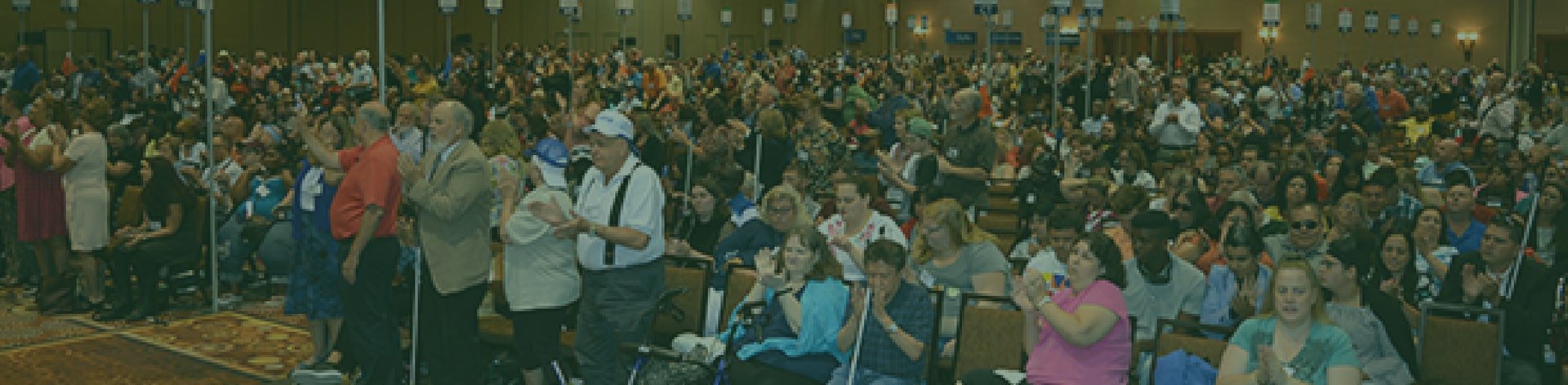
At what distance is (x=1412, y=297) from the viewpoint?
7.02 meters

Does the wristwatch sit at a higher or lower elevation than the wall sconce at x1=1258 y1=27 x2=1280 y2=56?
lower

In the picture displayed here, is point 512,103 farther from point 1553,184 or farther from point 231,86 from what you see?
point 231,86

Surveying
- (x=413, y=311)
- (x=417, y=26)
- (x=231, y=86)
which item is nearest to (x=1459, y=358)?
(x=413, y=311)

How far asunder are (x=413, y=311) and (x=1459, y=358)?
4528mm

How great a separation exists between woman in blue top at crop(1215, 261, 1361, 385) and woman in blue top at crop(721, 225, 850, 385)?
150 cm

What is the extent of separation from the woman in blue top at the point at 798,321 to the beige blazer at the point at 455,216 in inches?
54.0

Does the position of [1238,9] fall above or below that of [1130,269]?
above

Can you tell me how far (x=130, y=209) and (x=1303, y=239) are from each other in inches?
288

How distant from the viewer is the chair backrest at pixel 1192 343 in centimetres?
556

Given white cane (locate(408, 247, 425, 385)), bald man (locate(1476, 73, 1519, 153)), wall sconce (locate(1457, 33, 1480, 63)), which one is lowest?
white cane (locate(408, 247, 425, 385))

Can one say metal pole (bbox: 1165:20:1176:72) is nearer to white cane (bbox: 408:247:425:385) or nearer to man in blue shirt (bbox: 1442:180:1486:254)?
man in blue shirt (bbox: 1442:180:1486:254)

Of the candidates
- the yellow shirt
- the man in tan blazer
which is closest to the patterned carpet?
the man in tan blazer

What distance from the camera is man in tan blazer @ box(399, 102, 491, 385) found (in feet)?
20.9

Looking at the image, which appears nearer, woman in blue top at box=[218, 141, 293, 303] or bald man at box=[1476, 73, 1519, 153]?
woman in blue top at box=[218, 141, 293, 303]
